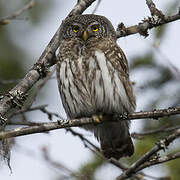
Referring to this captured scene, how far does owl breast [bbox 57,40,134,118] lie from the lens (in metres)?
4.21

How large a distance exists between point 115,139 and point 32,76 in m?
1.64

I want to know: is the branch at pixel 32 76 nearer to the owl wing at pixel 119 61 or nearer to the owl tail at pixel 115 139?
the owl wing at pixel 119 61

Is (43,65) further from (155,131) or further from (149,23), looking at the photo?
(155,131)

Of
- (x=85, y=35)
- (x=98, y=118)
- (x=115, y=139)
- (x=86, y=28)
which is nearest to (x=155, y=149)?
(x=98, y=118)

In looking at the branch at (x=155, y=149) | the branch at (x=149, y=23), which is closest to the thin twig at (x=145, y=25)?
the branch at (x=149, y=23)

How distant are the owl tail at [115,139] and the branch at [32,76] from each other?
1.27m

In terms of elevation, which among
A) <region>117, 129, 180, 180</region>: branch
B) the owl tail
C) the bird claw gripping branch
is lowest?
the owl tail

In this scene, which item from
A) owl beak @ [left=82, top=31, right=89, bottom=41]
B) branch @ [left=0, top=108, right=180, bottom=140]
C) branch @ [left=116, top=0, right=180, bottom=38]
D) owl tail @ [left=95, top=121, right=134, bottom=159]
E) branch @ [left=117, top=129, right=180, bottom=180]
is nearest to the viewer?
branch @ [left=117, top=129, right=180, bottom=180]

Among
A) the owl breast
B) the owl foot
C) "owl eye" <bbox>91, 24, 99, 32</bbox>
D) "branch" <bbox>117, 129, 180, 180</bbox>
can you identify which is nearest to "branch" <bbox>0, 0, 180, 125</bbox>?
the owl breast

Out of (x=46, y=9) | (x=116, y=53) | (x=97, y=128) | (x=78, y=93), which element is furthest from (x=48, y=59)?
(x=46, y=9)

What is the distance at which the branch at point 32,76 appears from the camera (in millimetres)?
3537

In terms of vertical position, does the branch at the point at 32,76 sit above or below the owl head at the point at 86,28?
below

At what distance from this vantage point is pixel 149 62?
5.13m

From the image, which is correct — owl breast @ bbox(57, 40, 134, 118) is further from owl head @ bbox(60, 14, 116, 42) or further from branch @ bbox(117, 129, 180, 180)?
branch @ bbox(117, 129, 180, 180)
